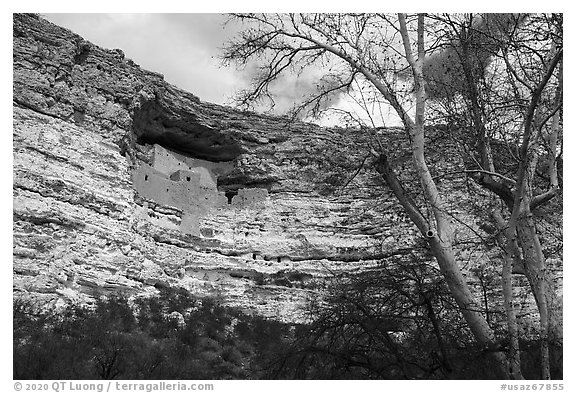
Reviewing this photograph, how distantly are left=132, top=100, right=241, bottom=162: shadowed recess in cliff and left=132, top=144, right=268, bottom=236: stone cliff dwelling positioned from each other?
38 cm

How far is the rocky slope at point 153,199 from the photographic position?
13680mm

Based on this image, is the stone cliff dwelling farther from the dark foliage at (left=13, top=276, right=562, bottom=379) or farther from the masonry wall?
the dark foliage at (left=13, top=276, right=562, bottom=379)

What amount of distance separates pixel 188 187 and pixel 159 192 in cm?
104

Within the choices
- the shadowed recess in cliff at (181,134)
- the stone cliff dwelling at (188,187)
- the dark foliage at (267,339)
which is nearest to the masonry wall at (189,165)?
the stone cliff dwelling at (188,187)

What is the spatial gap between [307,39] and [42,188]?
8398 mm

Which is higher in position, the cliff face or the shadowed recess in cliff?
the shadowed recess in cliff

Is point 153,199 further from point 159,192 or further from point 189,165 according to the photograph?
point 189,165

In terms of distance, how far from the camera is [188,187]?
18125 mm

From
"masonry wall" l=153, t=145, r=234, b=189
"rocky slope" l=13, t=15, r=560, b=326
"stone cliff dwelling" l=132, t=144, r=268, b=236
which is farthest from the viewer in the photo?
"masonry wall" l=153, t=145, r=234, b=189

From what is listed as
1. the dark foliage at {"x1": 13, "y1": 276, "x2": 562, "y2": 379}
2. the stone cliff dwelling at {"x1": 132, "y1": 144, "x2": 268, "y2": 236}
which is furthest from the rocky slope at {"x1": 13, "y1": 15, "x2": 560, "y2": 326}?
the dark foliage at {"x1": 13, "y1": 276, "x2": 562, "y2": 379}

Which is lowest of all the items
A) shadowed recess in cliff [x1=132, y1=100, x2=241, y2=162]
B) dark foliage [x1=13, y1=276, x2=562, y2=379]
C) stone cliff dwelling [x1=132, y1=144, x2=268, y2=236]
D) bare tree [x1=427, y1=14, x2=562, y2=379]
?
dark foliage [x1=13, y1=276, x2=562, y2=379]

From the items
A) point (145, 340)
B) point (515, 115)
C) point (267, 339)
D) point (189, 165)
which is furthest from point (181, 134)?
point (515, 115)

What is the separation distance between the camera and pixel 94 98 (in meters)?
16.4

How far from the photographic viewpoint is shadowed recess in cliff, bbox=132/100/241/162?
1869 centimetres
